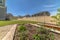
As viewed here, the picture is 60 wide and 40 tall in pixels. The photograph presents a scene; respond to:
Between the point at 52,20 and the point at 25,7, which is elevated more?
the point at 25,7

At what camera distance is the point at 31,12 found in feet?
27.8

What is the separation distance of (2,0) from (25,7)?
260cm

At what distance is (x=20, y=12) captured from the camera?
845 centimetres

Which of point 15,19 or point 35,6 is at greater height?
point 35,6

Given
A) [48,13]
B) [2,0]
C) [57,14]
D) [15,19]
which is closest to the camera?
[57,14]

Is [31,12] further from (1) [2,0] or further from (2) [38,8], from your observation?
(1) [2,0]

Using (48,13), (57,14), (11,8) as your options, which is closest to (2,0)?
(11,8)

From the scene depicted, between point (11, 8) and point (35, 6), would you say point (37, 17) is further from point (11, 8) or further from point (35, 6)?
point (11, 8)

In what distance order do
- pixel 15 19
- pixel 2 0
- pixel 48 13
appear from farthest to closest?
pixel 2 0 → pixel 15 19 → pixel 48 13

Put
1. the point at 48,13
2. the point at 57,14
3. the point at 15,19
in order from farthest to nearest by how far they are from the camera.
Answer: the point at 15,19
the point at 48,13
the point at 57,14

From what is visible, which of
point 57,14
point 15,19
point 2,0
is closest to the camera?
point 57,14

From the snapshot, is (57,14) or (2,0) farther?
(2,0)

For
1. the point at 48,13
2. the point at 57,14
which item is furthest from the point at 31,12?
the point at 57,14

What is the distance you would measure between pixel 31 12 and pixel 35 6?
43cm
